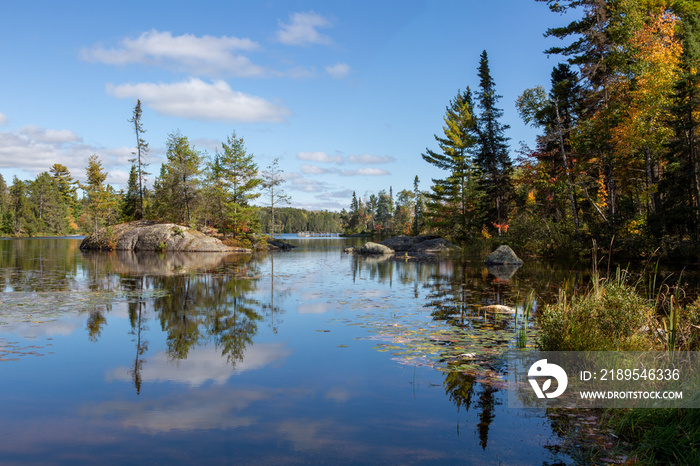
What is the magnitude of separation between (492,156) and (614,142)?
13.4 metres

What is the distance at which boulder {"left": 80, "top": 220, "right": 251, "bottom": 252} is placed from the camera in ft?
120

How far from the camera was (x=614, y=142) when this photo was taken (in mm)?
21547

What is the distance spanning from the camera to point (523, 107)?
28.3m

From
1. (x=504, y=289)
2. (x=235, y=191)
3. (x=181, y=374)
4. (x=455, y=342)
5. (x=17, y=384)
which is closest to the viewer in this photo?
(x=17, y=384)

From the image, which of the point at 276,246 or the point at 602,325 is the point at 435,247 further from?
the point at 602,325

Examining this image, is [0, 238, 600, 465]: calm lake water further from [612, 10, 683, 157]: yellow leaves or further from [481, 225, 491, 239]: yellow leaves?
[481, 225, 491, 239]: yellow leaves

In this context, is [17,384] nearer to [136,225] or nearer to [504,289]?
[504,289]

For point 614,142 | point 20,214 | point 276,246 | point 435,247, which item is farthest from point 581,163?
point 20,214

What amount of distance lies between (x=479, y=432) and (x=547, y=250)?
973 inches

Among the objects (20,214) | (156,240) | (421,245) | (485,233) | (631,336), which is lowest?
(631,336)

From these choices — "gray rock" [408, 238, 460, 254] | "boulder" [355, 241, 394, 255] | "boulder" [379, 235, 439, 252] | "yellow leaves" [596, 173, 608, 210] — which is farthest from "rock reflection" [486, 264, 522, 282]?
"boulder" [379, 235, 439, 252]

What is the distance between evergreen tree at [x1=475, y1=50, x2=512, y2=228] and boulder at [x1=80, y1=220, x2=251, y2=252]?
21344mm

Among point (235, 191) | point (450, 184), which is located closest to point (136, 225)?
point (235, 191)

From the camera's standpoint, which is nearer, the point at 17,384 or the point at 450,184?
the point at 17,384
